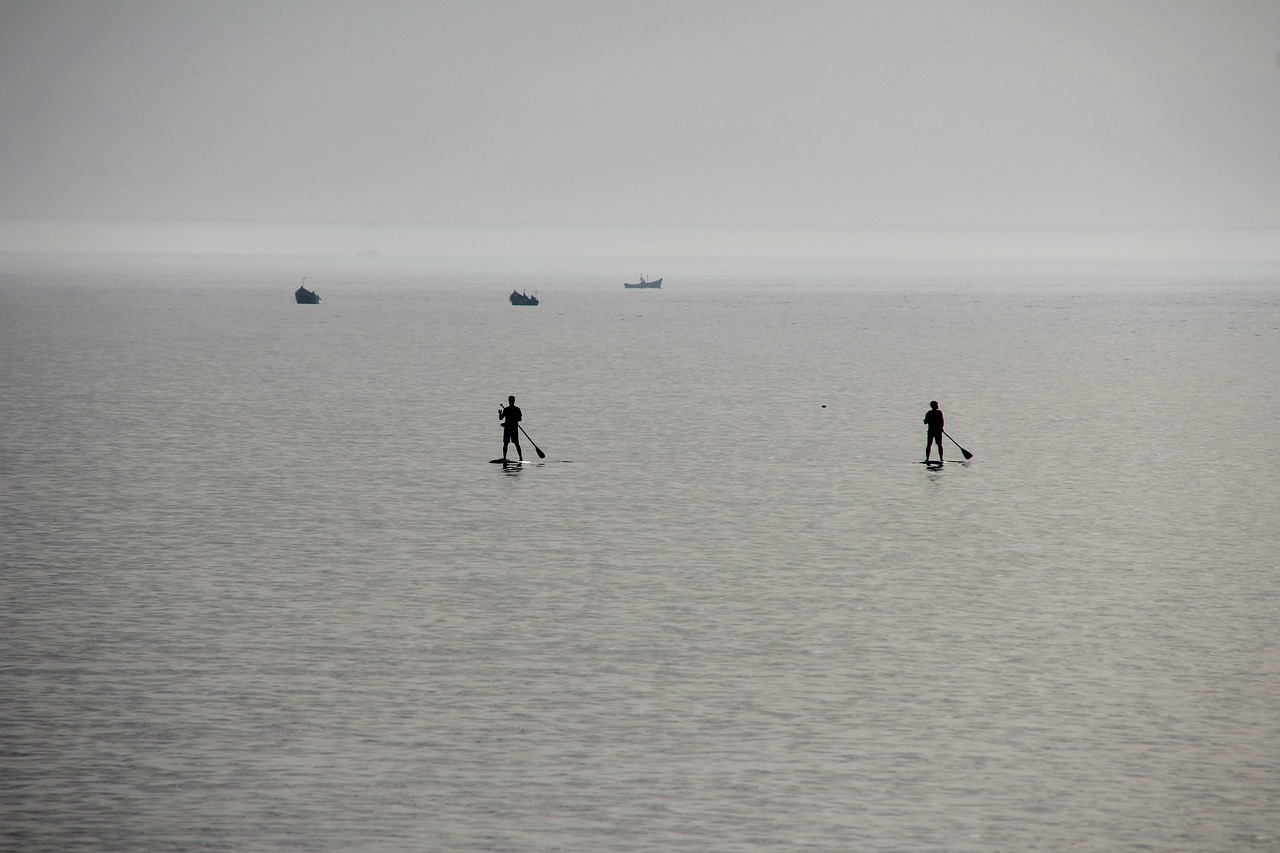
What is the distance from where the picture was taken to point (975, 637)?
988 inches

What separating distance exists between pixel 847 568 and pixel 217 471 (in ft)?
72.8

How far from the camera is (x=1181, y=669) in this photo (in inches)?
910

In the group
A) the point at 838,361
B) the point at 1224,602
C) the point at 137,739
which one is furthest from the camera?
the point at 838,361

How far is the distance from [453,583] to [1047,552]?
13.0 meters

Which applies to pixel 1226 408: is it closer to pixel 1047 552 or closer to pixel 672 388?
pixel 672 388

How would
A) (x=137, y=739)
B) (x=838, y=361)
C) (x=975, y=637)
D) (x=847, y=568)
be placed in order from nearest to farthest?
(x=137, y=739) < (x=975, y=637) < (x=847, y=568) < (x=838, y=361)

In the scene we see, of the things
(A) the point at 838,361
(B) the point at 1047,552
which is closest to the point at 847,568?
(B) the point at 1047,552

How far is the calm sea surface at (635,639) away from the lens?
1733cm

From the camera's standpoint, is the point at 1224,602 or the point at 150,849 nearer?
the point at 150,849

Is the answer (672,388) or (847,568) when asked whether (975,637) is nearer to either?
(847,568)

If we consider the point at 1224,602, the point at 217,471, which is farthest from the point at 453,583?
the point at 217,471

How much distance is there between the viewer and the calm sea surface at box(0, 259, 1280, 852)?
17.3 meters

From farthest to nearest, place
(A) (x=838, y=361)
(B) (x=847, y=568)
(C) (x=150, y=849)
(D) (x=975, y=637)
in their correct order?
(A) (x=838, y=361), (B) (x=847, y=568), (D) (x=975, y=637), (C) (x=150, y=849)

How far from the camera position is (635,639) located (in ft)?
81.2
